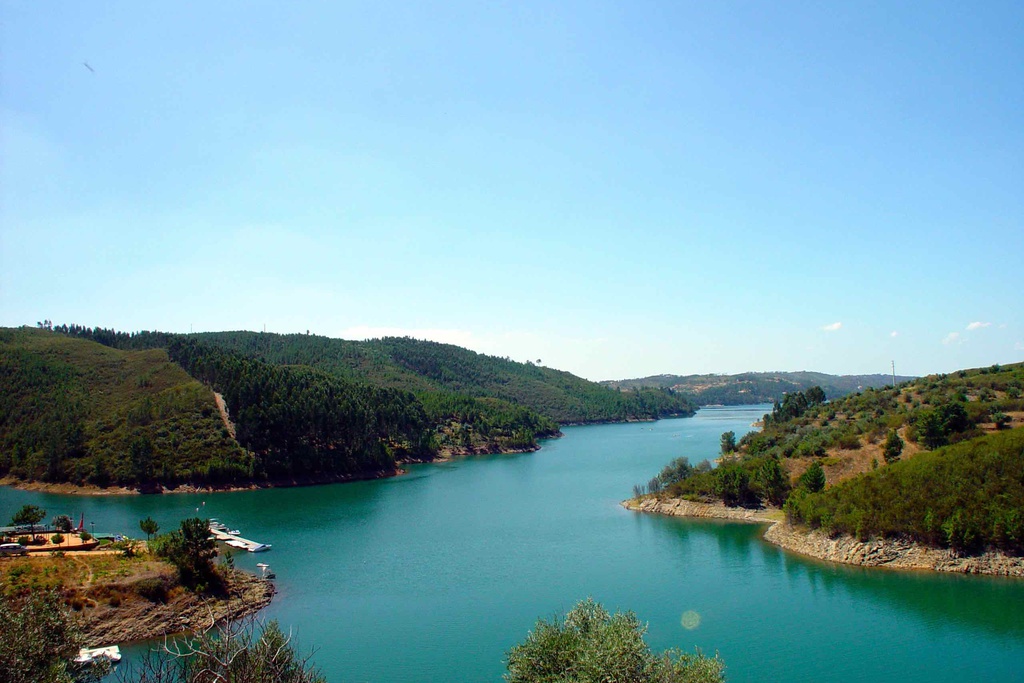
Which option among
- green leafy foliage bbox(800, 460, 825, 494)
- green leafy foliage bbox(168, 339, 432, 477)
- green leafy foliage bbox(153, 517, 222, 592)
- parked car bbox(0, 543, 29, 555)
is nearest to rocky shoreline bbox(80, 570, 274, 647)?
green leafy foliage bbox(153, 517, 222, 592)

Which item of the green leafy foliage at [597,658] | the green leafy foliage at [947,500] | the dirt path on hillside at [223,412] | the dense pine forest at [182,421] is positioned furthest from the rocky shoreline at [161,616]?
the dirt path on hillside at [223,412]

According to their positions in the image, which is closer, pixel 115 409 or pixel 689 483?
pixel 689 483

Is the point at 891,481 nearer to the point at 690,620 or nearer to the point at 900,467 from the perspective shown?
the point at 900,467

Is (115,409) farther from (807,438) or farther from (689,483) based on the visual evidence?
(807,438)

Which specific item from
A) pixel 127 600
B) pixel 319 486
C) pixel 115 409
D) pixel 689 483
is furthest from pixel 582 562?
pixel 115 409

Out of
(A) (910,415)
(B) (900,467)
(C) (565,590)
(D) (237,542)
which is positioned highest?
(A) (910,415)

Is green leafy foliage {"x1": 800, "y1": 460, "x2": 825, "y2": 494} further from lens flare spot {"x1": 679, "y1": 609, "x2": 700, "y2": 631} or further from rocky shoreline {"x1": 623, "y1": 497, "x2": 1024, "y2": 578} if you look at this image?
lens flare spot {"x1": 679, "y1": 609, "x2": 700, "y2": 631}

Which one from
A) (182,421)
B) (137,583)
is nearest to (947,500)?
(137,583)
